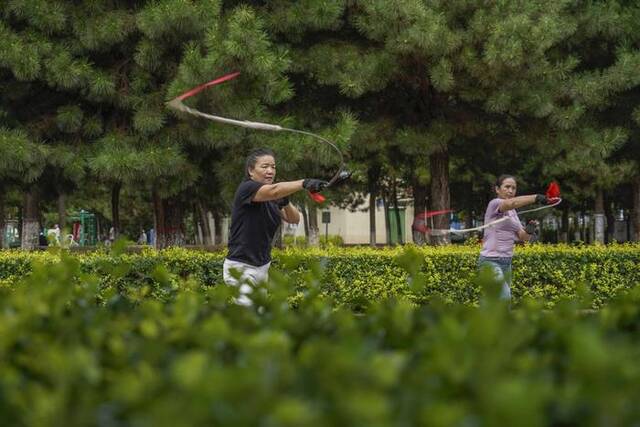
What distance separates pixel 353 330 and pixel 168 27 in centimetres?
1545

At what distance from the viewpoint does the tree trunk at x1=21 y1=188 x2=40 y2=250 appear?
23203 millimetres

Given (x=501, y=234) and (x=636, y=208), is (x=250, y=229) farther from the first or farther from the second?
(x=636, y=208)

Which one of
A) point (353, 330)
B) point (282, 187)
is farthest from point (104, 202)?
point (353, 330)

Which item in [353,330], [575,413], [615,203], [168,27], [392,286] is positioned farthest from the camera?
[615,203]

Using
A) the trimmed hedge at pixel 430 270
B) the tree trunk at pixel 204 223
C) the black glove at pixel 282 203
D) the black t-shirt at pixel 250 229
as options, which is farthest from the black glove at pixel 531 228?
the tree trunk at pixel 204 223

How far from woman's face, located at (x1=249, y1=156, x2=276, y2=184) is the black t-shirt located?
21 centimetres

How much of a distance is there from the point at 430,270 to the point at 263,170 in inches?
247

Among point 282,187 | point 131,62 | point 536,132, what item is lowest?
point 282,187

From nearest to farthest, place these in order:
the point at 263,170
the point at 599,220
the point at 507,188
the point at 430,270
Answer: the point at 263,170 → the point at 507,188 → the point at 430,270 → the point at 599,220

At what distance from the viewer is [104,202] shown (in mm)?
52094

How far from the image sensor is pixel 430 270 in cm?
1363

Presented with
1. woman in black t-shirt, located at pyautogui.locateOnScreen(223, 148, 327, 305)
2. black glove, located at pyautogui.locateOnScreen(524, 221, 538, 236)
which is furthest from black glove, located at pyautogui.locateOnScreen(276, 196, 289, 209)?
black glove, located at pyautogui.locateOnScreen(524, 221, 538, 236)

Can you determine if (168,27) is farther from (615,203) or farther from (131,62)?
(615,203)

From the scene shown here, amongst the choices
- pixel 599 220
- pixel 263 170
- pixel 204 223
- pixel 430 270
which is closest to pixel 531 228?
pixel 430 270
